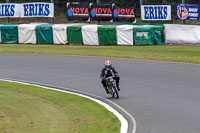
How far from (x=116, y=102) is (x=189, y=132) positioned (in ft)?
17.3

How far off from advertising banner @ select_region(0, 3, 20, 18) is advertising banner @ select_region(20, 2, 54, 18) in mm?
960

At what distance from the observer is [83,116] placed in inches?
546

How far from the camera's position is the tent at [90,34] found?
39.6 metres

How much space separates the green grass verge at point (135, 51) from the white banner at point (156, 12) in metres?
4.99

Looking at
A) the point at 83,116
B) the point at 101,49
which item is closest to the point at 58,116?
the point at 83,116

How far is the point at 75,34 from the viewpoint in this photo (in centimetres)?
4084

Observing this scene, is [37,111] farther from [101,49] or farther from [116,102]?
[101,49]

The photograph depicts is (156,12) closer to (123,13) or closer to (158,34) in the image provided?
(123,13)

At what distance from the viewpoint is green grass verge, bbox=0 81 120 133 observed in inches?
477

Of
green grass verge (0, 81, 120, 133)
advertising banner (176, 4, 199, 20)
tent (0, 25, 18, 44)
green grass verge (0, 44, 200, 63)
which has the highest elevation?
advertising banner (176, 4, 199, 20)

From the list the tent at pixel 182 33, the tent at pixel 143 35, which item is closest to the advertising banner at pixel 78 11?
the tent at pixel 143 35

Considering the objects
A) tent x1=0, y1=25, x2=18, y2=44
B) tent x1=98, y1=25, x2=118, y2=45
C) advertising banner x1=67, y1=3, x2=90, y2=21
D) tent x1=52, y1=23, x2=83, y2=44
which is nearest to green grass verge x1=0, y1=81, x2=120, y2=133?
tent x1=98, y1=25, x2=118, y2=45

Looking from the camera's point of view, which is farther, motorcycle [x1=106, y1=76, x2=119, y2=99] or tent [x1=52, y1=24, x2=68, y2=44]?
tent [x1=52, y1=24, x2=68, y2=44]

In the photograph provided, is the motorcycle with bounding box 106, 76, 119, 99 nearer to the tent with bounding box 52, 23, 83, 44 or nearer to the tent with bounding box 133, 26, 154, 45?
the tent with bounding box 133, 26, 154, 45
